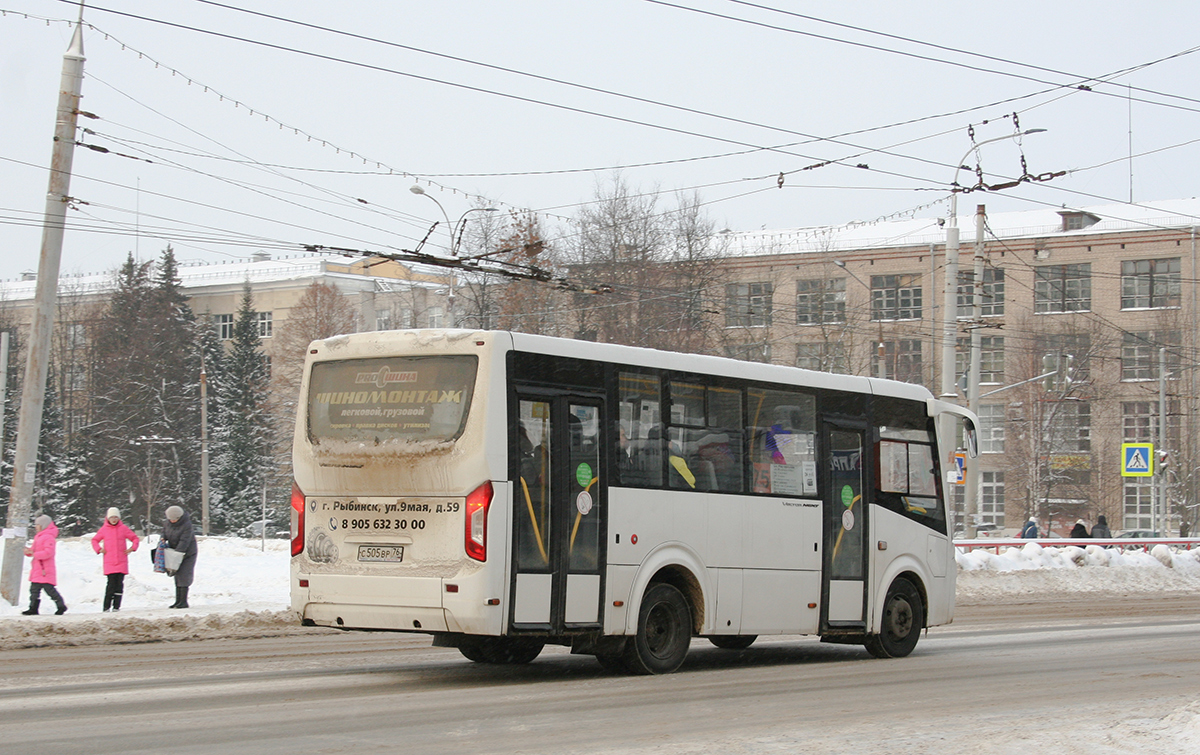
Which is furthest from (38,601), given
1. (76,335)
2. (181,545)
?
(76,335)

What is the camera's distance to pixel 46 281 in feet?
68.0

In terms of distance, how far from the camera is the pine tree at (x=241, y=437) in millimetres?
Result: 72250

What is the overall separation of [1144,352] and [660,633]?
6152 centimetres

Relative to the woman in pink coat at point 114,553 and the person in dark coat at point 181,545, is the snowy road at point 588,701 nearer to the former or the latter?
the person in dark coat at point 181,545

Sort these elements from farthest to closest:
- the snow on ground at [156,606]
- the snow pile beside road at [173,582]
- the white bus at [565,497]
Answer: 1. the snow pile beside road at [173,582]
2. the snow on ground at [156,606]
3. the white bus at [565,497]

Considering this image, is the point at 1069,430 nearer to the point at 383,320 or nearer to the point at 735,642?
the point at 383,320

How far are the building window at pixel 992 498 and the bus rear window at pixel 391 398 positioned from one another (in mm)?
63922

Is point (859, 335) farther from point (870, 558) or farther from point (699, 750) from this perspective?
point (699, 750)

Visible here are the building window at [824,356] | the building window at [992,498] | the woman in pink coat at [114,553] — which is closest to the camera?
the woman in pink coat at [114,553]

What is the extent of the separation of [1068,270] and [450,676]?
6368cm

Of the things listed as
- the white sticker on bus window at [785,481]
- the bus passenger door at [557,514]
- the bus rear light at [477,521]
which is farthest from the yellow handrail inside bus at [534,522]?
the white sticker on bus window at [785,481]

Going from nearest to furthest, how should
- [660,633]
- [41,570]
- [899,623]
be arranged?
[660,633], [899,623], [41,570]

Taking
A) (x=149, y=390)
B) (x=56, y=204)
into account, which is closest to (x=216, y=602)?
(x=56, y=204)

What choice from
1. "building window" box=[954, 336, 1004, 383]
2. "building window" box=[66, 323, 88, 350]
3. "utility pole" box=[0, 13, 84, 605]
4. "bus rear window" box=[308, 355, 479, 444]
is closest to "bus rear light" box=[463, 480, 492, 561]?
"bus rear window" box=[308, 355, 479, 444]
